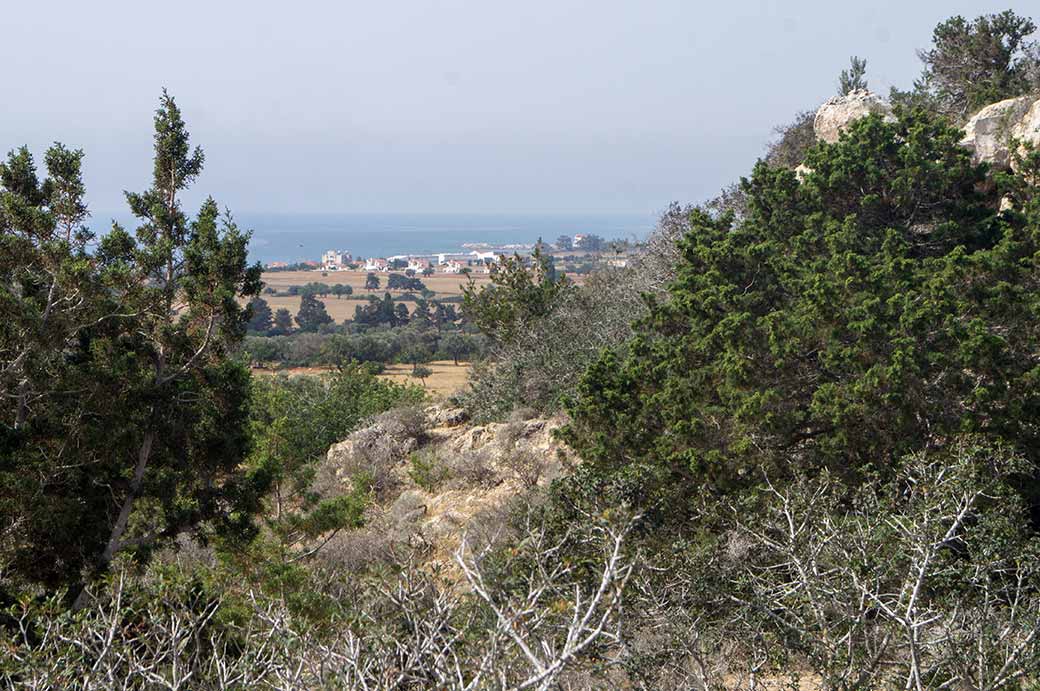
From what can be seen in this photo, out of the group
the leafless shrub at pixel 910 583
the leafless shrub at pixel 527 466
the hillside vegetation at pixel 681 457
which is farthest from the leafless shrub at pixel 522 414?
the leafless shrub at pixel 910 583

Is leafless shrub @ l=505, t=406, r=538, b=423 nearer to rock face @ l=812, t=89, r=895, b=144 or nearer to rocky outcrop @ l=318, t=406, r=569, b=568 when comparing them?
rocky outcrop @ l=318, t=406, r=569, b=568

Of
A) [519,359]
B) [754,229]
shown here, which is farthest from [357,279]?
[754,229]

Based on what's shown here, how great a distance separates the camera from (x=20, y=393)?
367 inches

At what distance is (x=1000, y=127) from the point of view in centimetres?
1753

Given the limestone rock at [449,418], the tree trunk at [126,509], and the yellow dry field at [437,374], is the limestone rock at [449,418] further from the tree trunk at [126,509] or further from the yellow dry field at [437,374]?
the yellow dry field at [437,374]

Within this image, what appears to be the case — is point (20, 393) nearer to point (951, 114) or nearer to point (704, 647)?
point (704, 647)

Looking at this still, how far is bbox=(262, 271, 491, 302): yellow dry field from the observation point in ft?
363

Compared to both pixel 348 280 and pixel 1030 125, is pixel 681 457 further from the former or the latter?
pixel 348 280

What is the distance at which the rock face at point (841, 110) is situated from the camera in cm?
2267

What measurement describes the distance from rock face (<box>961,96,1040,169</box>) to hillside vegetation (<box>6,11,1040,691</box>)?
11.1 feet

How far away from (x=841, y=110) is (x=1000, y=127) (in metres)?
5.82

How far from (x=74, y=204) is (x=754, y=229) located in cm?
966

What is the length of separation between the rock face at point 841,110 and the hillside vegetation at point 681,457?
28.5ft

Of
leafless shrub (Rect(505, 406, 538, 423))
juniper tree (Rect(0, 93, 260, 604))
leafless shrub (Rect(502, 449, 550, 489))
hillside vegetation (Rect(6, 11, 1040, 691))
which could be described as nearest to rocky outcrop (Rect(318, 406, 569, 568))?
leafless shrub (Rect(502, 449, 550, 489))
